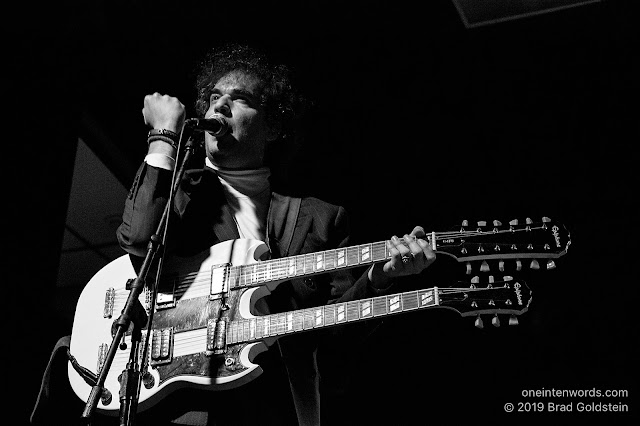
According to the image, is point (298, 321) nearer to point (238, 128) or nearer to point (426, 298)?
point (426, 298)

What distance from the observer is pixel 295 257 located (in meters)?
2.04

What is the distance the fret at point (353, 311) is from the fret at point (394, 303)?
0.08m

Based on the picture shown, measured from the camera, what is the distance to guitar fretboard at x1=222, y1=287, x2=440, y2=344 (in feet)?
6.28

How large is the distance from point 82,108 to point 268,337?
1496mm

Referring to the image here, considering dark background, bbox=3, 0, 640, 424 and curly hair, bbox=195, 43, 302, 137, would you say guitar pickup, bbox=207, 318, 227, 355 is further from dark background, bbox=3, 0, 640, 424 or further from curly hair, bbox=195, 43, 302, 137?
curly hair, bbox=195, 43, 302, 137

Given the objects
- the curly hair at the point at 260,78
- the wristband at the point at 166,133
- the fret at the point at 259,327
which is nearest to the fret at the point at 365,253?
the fret at the point at 259,327

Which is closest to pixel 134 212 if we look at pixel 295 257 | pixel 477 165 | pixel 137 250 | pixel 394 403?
pixel 137 250

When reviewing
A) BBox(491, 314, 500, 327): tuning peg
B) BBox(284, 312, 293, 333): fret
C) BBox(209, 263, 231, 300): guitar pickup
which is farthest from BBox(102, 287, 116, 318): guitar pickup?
BBox(491, 314, 500, 327): tuning peg

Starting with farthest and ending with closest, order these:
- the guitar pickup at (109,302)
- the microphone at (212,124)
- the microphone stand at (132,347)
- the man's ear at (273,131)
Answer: the man's ear at (273,131) < the guitar pickup at (109,302) < the microphone at (212,124) < the microphone stand at (132,347)

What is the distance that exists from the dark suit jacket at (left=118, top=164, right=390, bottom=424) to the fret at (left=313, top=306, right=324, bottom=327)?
11 centimetres

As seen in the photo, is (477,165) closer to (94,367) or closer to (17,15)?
(94,367)

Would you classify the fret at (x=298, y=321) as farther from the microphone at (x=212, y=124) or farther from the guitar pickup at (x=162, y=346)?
the microphone at (x=212, y=124)

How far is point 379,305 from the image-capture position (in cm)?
194

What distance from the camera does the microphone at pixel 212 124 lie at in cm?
184
